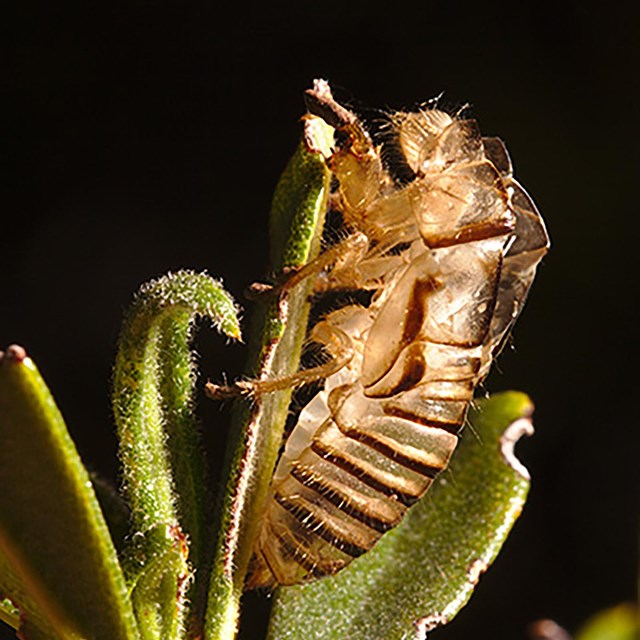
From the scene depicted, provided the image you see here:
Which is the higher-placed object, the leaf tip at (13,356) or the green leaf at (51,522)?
the leaf tip at (13,356)

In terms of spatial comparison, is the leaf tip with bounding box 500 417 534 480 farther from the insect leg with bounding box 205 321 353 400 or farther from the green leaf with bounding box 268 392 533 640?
the insect leg with bounding box 205 321 353 400

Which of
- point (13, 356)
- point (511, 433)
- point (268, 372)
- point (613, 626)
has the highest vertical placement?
point (13, 356)

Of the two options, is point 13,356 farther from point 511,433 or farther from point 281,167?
→ point 281,167

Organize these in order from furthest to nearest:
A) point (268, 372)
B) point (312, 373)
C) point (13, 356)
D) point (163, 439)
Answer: point (312, 373), point (268, 372), point (163, 439), point (13, 356)

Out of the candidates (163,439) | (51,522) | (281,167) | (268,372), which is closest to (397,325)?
(268,372)

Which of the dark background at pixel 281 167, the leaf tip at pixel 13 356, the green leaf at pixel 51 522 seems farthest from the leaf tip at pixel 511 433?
the dark background at pixel 281 167

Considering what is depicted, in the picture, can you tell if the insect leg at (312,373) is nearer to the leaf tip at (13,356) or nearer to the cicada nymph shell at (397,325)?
the cicada nymph shell at (397,325)

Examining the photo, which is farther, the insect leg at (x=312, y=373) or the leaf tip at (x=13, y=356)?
the insect leg at (x=312, y=373)
